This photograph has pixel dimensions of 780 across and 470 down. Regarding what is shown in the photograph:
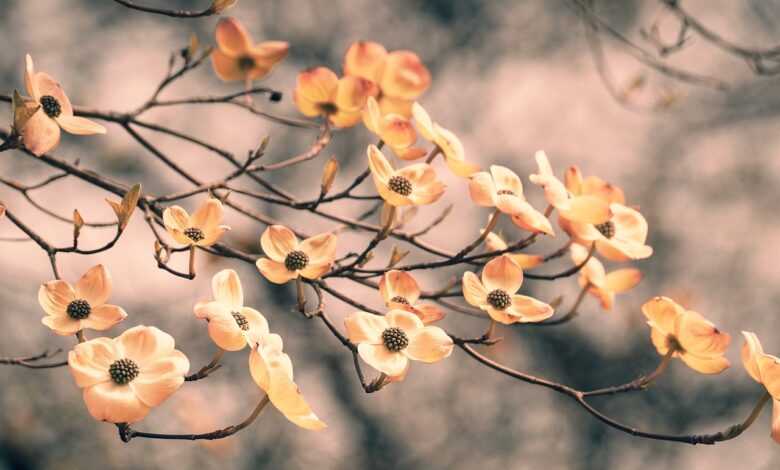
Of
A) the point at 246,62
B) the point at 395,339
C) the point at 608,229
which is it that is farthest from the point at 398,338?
the point at 246,62

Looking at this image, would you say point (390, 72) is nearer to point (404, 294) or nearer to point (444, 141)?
point (444, 141)

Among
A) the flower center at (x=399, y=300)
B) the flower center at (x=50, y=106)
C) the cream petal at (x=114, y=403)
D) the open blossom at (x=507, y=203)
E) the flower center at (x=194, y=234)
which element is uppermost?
the flower center at (x=50, y=106)

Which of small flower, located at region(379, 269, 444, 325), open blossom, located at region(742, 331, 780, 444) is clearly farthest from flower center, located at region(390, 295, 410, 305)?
open blossom, located at region(742, 331, 780, 444)

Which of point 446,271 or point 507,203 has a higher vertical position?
point 507,203

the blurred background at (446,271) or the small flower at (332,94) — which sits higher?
the small flower at (332,94)

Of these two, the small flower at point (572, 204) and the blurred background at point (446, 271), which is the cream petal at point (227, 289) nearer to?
the small flower at point (572, 204)

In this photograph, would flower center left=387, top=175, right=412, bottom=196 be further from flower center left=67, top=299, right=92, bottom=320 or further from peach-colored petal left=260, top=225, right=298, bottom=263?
flower center left=67, top=299, right=92, bottom=320

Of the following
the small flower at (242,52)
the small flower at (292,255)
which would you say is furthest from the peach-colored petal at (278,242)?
the small flower at (242,52)
